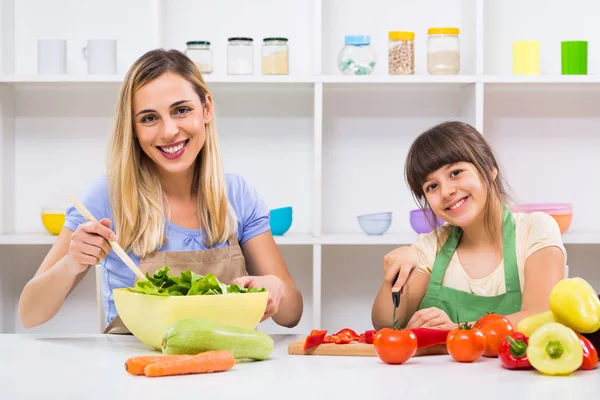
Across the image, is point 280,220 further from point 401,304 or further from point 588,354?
point 588,354

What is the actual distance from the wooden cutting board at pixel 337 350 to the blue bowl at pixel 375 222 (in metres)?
1.60

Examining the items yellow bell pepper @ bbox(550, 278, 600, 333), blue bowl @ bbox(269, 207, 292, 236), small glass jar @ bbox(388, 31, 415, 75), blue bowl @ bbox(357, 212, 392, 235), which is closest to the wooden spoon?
yellow bell pepper @ bbox(550, 278, 600, 333)

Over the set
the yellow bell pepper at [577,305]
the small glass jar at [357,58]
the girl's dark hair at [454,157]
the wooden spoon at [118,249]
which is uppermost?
the small glass jar at [357,58]

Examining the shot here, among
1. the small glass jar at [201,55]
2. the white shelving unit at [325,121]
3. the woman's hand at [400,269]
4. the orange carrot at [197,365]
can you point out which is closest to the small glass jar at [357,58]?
the white shelving unit at [325,121]

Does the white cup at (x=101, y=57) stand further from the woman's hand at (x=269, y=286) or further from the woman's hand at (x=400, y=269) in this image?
the woman's hand at (x=400, y=269)

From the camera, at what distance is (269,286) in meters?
1.77

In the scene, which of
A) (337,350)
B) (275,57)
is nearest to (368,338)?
(337,350)

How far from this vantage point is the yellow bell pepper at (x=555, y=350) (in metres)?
1.34

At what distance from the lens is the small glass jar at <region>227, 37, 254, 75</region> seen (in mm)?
3086

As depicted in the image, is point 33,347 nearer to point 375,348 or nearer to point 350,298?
point 375,348

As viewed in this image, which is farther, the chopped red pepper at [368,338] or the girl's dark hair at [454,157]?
the girl's dark hair at [454,157]

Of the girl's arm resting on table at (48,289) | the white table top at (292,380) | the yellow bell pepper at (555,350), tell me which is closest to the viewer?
the white table top at (292,380)

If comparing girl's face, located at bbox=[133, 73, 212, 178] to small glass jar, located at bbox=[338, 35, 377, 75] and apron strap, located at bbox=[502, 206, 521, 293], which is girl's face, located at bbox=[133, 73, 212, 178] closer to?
apron strap, located at bbox=[502, 206, 521, 293]

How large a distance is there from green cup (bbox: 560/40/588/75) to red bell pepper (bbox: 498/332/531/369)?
2009 mm
